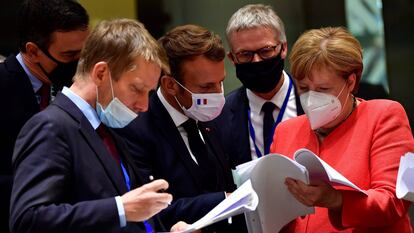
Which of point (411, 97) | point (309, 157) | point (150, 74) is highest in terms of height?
point (150, 74)

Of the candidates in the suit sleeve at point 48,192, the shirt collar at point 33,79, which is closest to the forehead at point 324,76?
the suit sleeve at point 48,192

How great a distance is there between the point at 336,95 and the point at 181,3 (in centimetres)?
266

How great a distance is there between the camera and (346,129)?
2887 millimetres

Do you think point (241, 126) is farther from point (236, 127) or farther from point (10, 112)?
point (10, 112)

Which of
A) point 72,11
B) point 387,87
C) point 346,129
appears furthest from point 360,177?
point 387,87

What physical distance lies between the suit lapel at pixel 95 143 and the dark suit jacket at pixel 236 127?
40.8 inches

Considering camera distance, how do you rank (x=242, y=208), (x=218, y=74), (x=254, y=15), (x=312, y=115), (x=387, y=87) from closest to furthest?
(x=242, y=208)
(x=312, y=115)
(x=218, y=74)
(x=254, y=15)
(x=387, y=87)

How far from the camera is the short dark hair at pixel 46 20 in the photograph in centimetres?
332

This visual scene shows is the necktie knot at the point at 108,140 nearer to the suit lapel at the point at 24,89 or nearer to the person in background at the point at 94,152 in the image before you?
the person in background at the point at 94,152

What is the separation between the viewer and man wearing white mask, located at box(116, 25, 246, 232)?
308 centimetres

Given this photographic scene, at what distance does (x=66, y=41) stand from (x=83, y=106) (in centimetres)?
87

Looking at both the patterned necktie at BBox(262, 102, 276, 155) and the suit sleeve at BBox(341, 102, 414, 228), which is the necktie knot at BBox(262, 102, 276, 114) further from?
the suit sleeve at BBox(341, 102, 414, 228)

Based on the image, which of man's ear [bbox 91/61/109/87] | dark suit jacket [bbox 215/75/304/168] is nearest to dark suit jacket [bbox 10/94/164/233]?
man's ear [bbox 91/61/109/87]

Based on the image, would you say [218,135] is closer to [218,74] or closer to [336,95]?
[218,74]
